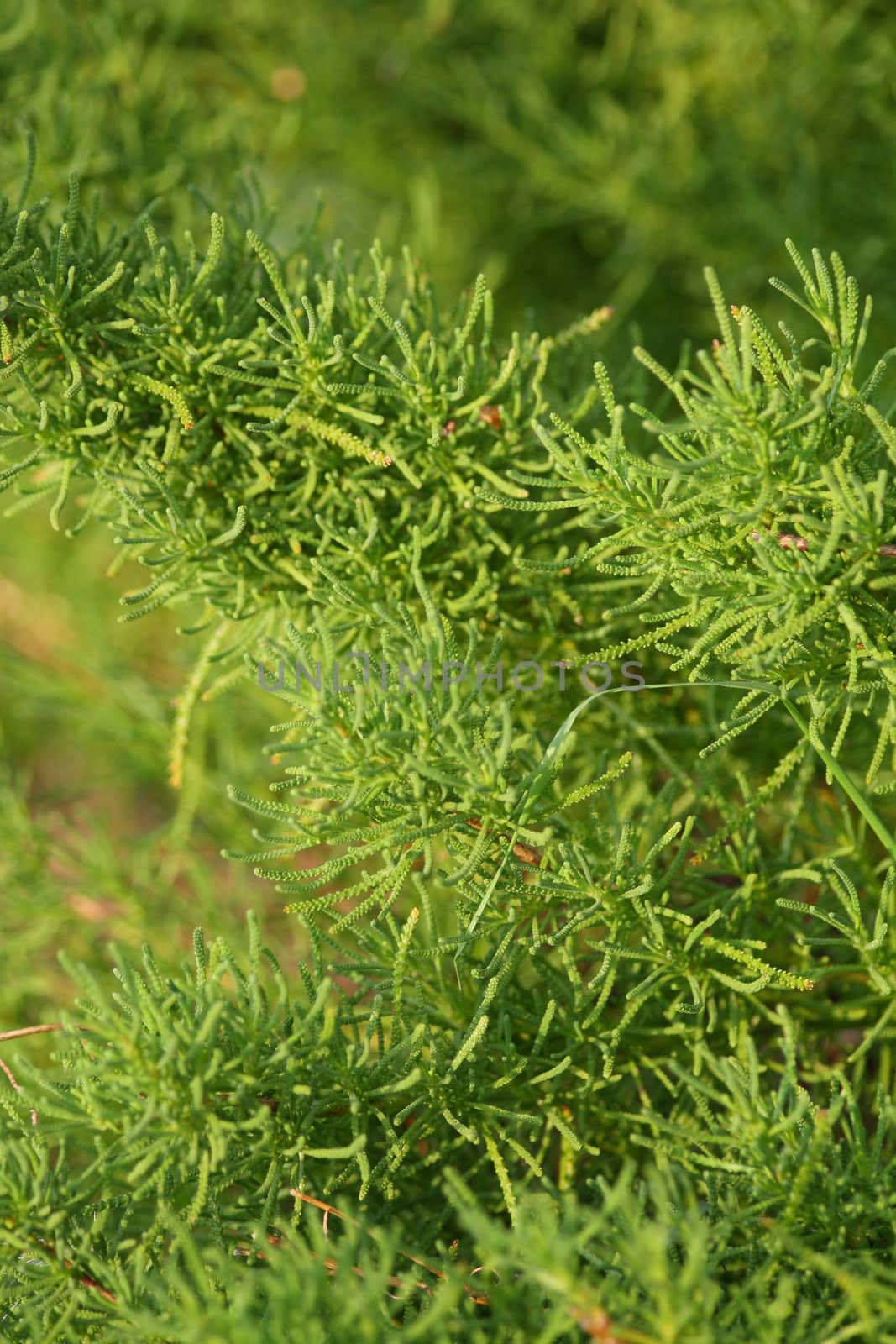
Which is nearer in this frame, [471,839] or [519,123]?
[471,839]

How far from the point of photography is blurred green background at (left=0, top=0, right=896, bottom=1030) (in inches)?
25.3

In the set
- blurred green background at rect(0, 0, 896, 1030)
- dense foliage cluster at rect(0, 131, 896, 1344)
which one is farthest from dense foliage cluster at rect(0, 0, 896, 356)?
dense foliage cluster at rect(0, 131, 896, 1344)

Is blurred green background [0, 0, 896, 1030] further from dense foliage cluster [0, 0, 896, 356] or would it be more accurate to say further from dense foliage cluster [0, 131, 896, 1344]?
dense foliage cluster [0, 131, 896, 1344]

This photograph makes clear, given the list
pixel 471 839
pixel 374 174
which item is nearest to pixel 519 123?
pixel 374 174

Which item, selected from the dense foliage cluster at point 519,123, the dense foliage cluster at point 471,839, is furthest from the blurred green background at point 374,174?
the dense foliage cluster at point 471,839

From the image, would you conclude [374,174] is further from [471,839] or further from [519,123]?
[471,839]

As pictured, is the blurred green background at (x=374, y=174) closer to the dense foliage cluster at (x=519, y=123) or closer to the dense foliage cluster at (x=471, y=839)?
the dense foliage cluster at (x=519, y=123)

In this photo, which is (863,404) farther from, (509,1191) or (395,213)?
(395,213)

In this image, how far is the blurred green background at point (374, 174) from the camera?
64cm

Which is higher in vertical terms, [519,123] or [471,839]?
[519,123]

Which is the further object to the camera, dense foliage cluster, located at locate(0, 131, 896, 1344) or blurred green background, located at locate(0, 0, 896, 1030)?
blurred green background, located at locate(0, 0, 896, 1030)

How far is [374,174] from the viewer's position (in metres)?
0.89

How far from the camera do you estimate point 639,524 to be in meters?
0.37

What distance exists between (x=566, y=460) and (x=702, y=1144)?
227 mm
